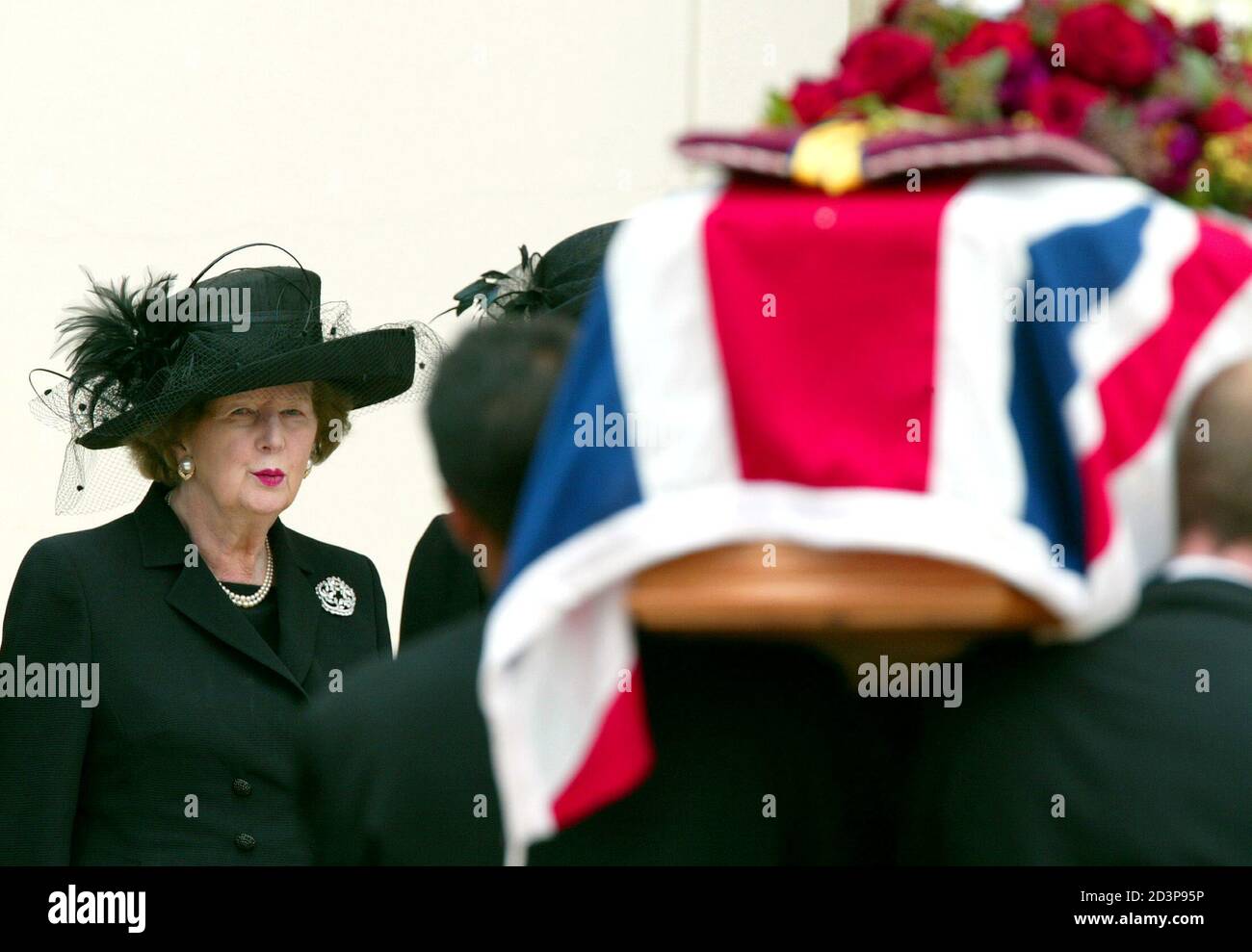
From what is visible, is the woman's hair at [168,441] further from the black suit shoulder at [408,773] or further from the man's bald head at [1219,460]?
the man's bald head at [1219,460]

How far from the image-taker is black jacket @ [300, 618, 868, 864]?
6.95 ft

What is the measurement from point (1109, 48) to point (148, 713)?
1.96m

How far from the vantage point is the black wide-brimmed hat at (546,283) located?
3.63m

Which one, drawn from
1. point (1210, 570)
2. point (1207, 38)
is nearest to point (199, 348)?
point (1207, 38)

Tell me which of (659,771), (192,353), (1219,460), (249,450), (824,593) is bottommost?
(659,771)

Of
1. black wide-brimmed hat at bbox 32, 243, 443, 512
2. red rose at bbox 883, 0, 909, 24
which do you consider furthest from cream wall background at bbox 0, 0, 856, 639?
red rose at bbox 883, 0, 909, 24

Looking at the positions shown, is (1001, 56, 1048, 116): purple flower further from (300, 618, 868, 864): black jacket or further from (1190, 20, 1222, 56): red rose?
(300, 618, 868, 864): black jacket

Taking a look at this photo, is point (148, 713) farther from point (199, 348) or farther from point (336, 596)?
point (199, 348)

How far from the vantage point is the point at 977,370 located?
1.94m

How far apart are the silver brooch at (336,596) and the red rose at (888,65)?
1836mm

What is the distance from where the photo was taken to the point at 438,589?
12.2 ft

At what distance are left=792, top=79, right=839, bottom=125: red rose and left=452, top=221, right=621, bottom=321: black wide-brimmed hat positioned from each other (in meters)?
1.27

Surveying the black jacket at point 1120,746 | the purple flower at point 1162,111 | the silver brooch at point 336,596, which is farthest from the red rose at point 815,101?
the silver brooch at point 336,596
